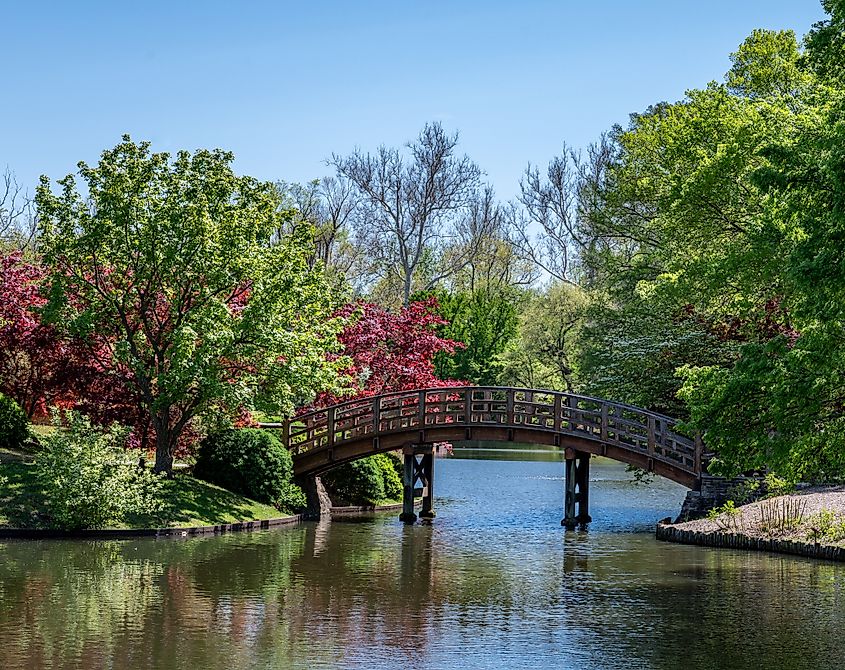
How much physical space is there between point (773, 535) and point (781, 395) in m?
8.80

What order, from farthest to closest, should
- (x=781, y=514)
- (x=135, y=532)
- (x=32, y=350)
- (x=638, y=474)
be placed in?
(x=638, y=474)
(x=32, y=350)
(x=781, y=514)
(x=135, y=532)

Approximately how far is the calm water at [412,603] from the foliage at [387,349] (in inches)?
309

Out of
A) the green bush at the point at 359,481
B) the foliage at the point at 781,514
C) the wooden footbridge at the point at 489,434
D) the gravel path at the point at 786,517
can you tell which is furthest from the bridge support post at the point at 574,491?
the green bush at the point at 359,481

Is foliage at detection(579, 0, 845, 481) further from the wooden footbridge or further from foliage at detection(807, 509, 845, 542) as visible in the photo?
foliage at detection(807, 509, 845, 542)

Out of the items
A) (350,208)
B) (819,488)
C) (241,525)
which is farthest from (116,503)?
(350,208)

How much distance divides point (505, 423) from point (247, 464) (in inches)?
254

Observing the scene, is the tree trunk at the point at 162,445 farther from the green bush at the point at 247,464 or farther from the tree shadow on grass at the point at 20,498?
the tree shadow on grass at the point at 20,498

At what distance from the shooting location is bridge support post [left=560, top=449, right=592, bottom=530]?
29.6 metres

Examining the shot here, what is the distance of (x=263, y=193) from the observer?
94.1 ft

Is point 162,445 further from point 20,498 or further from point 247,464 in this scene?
point 20,498

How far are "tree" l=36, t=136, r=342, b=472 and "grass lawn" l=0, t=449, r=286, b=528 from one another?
4.50 feet

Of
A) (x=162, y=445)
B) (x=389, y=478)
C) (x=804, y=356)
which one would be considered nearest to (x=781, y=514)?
(x=804, y=356)

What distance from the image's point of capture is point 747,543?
79.6 ft

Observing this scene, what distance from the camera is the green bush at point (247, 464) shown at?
93.6 ft
